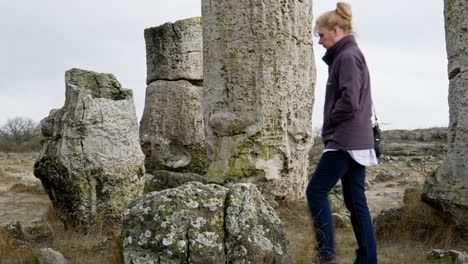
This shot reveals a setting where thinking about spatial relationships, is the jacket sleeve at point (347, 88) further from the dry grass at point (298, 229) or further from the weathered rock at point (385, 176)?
the weathered rock at point (385, 176)

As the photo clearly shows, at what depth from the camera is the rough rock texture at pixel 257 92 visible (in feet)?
21.5

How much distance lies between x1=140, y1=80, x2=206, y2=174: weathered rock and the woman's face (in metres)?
7.02

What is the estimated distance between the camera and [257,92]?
6.54 meters

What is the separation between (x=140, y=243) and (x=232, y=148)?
342 centimetres

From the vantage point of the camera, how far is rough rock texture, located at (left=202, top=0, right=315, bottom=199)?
6543mm

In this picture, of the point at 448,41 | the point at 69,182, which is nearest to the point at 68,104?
the point at 69,182

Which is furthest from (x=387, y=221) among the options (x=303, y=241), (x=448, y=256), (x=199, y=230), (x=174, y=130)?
(x=174, y=130)

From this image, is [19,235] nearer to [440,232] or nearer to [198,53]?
[440,232]

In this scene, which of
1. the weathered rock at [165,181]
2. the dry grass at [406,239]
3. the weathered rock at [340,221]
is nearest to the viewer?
the dry grass at [406,239]

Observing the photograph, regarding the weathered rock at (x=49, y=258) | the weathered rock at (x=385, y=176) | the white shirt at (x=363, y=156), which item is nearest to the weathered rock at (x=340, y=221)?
the white shirt at (x=363, y=156)

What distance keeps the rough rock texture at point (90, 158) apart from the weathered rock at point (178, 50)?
5012mm

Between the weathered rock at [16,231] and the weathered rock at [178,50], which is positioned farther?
the weathered rock at [178,50]

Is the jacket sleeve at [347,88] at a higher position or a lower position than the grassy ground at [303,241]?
higher

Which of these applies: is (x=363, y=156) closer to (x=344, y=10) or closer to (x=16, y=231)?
(x=344, y=10)
